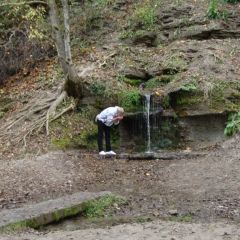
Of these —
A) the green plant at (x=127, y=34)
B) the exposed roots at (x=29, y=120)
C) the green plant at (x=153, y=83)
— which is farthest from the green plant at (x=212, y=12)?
the exposed roots at (x=29, y=120)

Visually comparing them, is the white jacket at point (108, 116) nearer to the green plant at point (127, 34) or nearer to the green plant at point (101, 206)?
the green plant at point (101, 206)

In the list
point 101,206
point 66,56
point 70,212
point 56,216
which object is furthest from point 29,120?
point 56,216

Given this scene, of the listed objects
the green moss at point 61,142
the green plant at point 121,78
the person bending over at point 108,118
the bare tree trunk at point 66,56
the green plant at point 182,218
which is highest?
the bare tree trunk at point 66,56

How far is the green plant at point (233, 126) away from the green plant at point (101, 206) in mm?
5513

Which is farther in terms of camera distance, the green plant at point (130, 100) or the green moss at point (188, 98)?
the green plant at point (130, 100)

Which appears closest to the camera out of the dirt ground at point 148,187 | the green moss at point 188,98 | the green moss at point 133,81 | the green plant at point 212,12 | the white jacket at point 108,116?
the dirt ground at point 148,187

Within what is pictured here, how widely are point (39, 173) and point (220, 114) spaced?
20.8 feet

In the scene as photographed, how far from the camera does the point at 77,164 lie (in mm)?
10609

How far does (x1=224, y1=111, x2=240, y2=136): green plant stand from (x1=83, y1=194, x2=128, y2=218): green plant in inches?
217

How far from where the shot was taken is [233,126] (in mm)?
→ 12133

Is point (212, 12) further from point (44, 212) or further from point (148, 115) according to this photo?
point (44, 212)

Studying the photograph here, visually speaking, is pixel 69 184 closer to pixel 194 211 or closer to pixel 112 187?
pixel 112 187

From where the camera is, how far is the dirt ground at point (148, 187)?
5.77 m

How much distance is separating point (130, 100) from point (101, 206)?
647 cm
